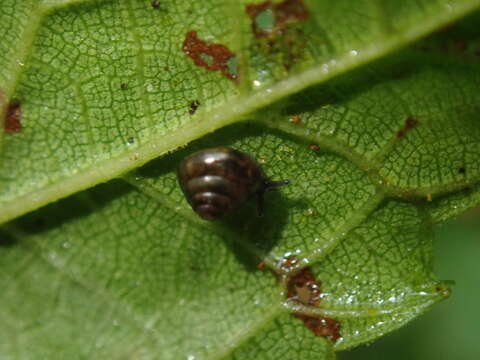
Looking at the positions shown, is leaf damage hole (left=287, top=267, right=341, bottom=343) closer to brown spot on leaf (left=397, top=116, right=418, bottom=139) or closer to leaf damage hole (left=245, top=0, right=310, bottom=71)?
brown spot on leaf (left=397, top=116, right=418, bottom=139)

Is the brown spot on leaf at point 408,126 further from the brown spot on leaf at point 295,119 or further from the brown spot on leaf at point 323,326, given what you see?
the brown spot on leaf at point 323,326

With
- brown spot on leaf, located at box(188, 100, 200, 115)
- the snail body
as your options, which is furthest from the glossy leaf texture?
the snail body

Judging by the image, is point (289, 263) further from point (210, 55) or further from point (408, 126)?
point (210, 55)

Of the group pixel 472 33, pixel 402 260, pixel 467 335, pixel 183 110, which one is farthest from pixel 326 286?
pixel 467 335

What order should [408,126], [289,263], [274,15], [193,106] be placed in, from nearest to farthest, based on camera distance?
[274,15] < [408,126] < [193,106] < [289,263]

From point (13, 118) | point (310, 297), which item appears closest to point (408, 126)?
point (310, 297)

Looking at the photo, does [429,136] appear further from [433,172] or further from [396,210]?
[396,210]
